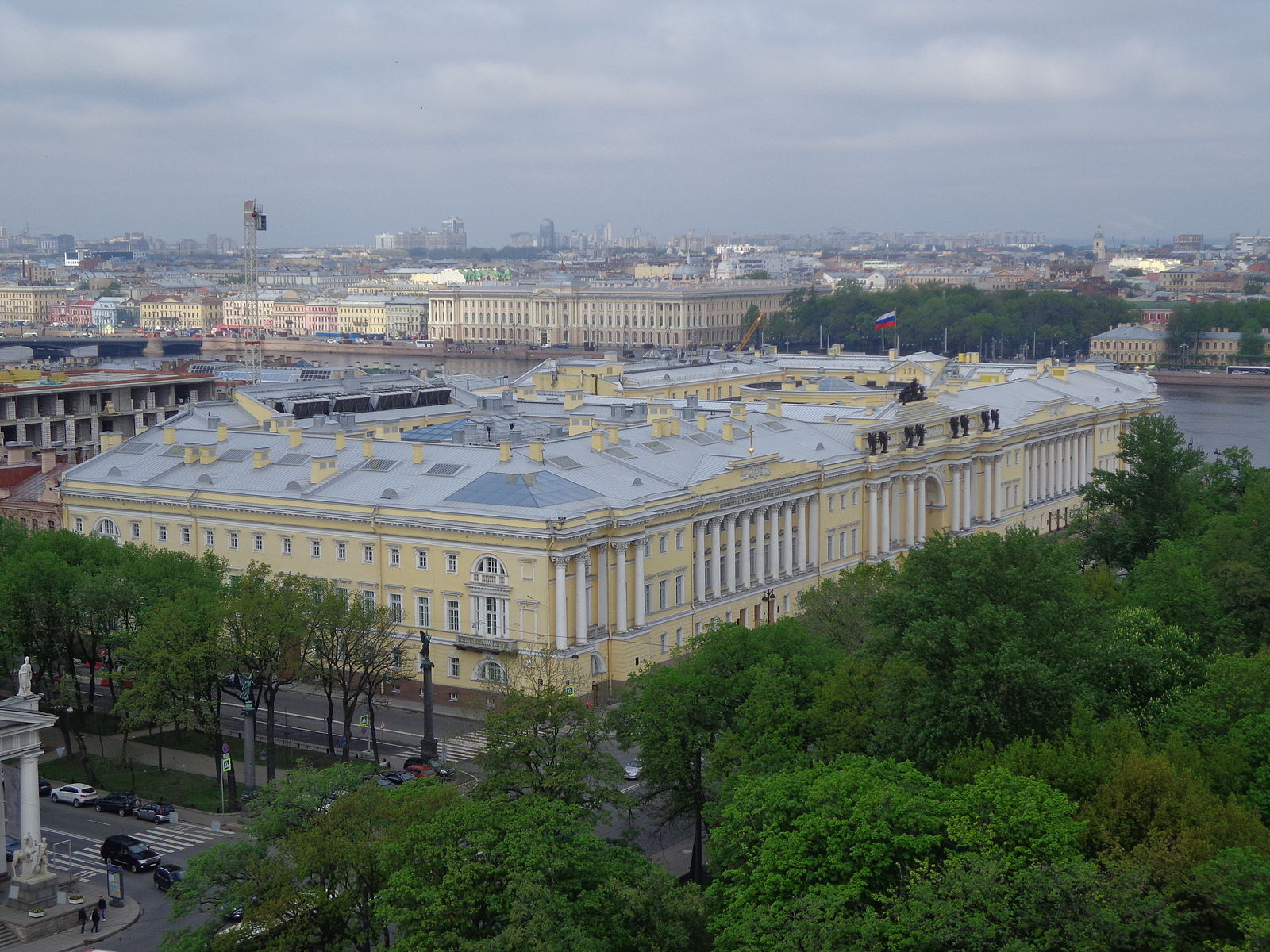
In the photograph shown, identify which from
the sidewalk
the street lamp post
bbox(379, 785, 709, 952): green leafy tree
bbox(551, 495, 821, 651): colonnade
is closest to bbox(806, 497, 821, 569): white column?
bbox(551, 495, 821, 651): colonnade

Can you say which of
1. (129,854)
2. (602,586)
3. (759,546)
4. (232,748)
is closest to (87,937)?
(129,854)

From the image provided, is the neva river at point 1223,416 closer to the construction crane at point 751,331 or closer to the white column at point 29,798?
the construction crane at point 751,331

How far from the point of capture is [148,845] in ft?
100

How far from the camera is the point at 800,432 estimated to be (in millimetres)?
54062

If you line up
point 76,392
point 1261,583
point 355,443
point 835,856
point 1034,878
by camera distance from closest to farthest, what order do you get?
point 1034,878 < point 835,856 < point 1261,583 < point 355,443 < point 76,392

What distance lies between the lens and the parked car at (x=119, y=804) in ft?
107

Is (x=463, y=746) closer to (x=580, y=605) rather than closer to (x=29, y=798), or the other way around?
(x=580, y=605)

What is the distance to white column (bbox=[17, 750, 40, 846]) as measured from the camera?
27109 millimetres

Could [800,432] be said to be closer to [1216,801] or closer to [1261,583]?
[1261,583]

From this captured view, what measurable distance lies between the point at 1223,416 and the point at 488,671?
82459 millimetres

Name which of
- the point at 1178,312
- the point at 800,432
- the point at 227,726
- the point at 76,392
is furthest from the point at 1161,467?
the point at 1178,312

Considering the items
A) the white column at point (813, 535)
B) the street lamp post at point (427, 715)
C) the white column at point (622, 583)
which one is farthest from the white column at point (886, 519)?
the street lamp post at point (427, 715)

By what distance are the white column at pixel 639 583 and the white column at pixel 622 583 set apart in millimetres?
449

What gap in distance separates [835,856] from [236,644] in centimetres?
1635
